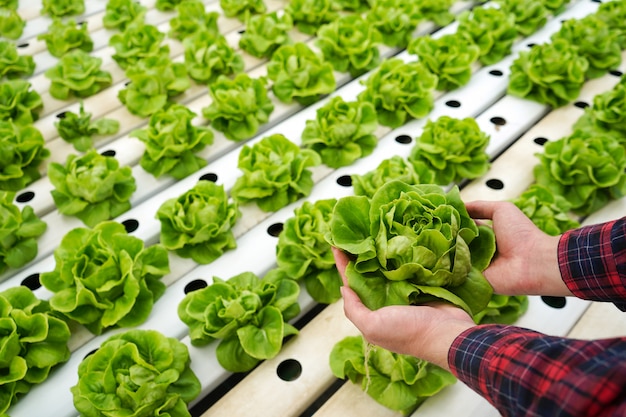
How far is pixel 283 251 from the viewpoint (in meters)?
1.89

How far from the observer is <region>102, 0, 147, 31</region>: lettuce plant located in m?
3.13

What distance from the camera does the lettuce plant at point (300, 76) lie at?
267cm

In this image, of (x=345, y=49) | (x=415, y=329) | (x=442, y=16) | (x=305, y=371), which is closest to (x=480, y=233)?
(x=415, y=329)

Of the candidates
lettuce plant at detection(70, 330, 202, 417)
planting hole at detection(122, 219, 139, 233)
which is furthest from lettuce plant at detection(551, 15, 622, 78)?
lettuce plant at detection(70, 330, 202, 417)

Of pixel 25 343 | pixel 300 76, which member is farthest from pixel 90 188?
pixel 300 76

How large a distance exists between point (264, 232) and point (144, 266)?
51cm

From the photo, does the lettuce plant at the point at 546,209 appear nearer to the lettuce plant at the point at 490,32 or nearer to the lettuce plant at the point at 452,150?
the lettuce plant at the point at 452,150

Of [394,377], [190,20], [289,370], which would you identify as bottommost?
[289,370]

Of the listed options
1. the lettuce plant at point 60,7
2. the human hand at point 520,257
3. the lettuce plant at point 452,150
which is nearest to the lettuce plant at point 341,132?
the lettuce plant at point 452,150

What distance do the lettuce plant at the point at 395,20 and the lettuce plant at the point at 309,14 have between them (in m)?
0.27

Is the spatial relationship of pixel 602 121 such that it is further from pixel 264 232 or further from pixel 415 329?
pixel 415 329

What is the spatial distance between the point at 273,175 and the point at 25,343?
3.54ft

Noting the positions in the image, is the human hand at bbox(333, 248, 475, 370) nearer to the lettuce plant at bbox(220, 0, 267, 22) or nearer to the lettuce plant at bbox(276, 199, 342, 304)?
the lettuce plant at bbox(276, 199, 342, 304)

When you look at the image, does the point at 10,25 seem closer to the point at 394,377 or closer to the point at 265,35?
the point at 265,35
